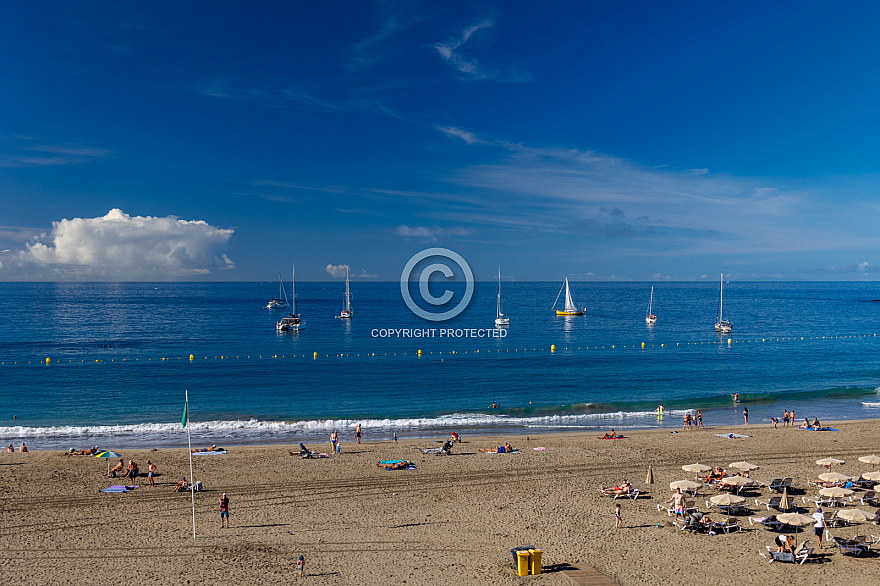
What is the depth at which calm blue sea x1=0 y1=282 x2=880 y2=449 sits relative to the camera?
134ft

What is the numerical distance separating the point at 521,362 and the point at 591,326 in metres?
43.9

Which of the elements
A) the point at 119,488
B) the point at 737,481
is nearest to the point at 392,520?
the point at 119,488

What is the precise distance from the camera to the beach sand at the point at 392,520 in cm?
1698

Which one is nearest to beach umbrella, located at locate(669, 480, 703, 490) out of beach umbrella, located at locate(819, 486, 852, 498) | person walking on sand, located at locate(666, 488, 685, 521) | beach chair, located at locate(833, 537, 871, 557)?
person walking on sand, located at locate(666, 488, 685, 521)

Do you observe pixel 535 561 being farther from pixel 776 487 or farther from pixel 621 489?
pixel 776 487

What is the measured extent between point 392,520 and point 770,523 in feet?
46.8

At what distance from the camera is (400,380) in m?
56.2

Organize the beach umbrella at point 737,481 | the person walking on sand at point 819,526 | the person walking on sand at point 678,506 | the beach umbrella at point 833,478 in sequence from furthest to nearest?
the beach umbrella at point 737,481, the beach umbrella at point 833,478, the person walking on sand at point 678,506, the person walking on sand at point 819,526

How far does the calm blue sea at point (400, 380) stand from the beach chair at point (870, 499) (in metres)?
17.7

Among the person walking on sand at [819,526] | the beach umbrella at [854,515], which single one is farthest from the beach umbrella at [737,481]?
the person walking on sand at [819,526]

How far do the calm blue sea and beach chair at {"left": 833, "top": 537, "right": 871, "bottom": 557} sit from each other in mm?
21817

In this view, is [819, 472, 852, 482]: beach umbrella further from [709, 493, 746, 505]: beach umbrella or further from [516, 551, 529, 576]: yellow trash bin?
[516, 551, 529, 576]: yellow trash bin

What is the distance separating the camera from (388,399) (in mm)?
48188

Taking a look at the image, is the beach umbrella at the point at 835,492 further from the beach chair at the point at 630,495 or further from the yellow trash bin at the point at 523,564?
the yellow trash bin at the point at 523,564
